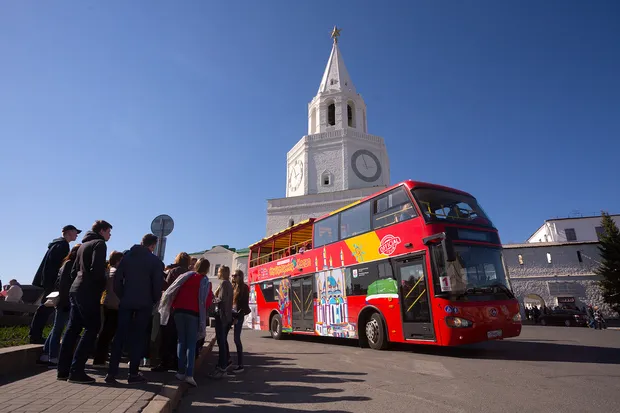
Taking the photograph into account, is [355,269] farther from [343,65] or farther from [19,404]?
[343,65]

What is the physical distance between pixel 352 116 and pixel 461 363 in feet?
113

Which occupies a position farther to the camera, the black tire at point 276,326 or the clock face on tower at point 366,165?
the clock face on tower at point 366,165

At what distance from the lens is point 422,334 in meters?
7.86

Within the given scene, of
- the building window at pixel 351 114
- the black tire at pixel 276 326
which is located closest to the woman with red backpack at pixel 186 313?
the black tire at pixel 276 326

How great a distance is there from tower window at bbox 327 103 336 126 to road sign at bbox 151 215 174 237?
31166 mm

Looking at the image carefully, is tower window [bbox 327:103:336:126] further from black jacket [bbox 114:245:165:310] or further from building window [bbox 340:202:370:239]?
black jacket [bbox 114:245:165:310]

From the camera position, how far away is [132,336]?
453 centimetres

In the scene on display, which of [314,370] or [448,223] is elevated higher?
[448,223]

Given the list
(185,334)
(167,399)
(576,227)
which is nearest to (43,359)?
(185,334)

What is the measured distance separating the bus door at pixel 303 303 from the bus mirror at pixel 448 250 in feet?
18.6

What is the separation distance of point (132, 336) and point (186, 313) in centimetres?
71

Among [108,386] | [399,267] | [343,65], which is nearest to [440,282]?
[399,267]

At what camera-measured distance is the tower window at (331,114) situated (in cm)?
3806

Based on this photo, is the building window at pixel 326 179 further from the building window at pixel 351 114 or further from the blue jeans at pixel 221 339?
the blue jeans at pixel 221 339
